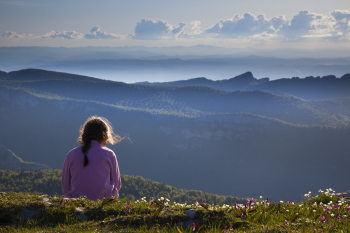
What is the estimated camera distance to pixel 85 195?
5.89 meters

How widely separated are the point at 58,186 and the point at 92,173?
8616cm

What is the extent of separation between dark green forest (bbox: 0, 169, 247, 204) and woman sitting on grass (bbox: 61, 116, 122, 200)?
225ft

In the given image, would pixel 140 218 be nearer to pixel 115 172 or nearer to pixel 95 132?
pixel 115 172

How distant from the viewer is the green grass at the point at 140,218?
15.1 ft

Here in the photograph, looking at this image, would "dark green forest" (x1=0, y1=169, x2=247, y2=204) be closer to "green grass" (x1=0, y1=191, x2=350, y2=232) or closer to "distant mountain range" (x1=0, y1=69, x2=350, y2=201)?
"distant mountain range" (x1=0, y1=69, x2=350, y2=201)

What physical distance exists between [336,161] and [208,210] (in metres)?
178

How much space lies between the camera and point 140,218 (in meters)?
4.94

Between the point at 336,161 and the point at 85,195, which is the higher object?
the point at 85,195

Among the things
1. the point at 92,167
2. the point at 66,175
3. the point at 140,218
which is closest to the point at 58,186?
the point at 66,175

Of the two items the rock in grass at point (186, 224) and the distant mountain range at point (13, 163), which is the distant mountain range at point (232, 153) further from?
the rock in grass at point (186, 224)

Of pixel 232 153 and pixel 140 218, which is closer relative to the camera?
pixel 140 218

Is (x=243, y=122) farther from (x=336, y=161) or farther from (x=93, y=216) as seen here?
(x=93, y=216)

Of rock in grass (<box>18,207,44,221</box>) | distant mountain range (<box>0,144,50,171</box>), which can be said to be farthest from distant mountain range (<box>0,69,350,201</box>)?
rock in grass (<box>18,207,44,221</box>)

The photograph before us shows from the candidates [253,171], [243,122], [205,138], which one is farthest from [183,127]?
[253,171]
